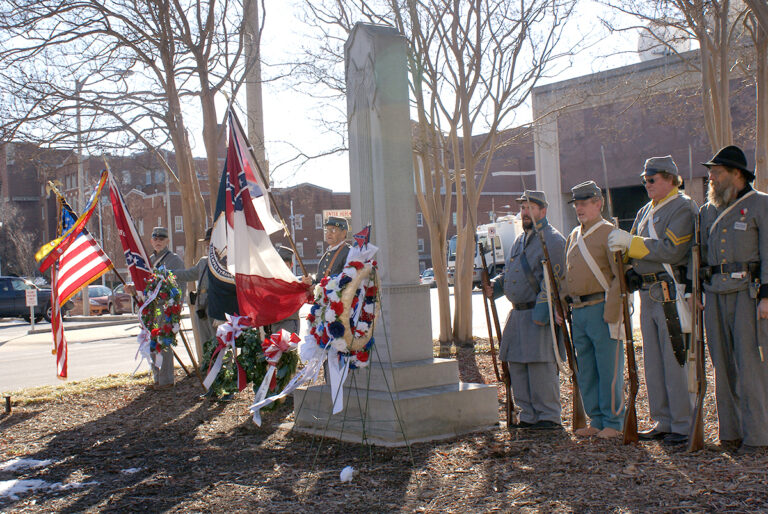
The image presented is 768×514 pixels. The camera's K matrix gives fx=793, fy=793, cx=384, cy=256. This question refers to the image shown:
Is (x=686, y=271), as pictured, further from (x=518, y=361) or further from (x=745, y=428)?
(x=518, y=361)

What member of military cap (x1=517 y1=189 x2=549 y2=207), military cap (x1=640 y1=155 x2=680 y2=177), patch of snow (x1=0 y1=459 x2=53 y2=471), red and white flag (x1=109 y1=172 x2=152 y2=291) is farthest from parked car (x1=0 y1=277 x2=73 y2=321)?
military cap (x1=640 y1=155 x2=680 y2=177)

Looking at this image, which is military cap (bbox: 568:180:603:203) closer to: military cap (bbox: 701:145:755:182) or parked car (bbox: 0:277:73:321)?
military cap (bbox: 701:145:755:182)

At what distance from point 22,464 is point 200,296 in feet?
13.5

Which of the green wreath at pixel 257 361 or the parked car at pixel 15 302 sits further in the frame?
the parked car at pixel 15 302

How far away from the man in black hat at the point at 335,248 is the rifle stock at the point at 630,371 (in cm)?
289

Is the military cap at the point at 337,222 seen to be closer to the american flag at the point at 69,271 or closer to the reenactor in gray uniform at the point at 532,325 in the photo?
the reenactor in gray uniform at the point at 532,325

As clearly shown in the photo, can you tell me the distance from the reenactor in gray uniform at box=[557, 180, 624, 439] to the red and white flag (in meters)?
5.88

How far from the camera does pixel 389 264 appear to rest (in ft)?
23.6

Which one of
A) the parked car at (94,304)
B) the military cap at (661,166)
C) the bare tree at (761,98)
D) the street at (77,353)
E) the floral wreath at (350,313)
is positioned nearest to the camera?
the military cap at (661,166)

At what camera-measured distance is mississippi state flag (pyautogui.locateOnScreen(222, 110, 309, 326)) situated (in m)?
7.12

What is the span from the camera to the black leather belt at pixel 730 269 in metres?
5.41

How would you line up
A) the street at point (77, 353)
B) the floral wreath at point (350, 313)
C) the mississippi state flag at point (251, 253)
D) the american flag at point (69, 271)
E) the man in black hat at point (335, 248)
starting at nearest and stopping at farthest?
the floral wreath at point (350, 313) → the mississippi state flag at point (251, 253) → the man in black hat at point (335, 248) → the american flag at point (69, 271) → the street at point (77, 353)

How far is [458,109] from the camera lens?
516 inches

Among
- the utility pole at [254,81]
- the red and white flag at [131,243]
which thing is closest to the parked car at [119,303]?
the utility pole at [254,81]
